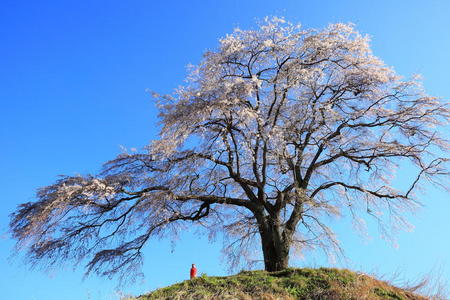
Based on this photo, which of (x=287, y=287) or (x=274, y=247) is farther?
(x=274, y=247)

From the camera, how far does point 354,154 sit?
11195mm

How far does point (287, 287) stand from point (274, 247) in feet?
7.02

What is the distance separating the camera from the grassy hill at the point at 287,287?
736 centimetres

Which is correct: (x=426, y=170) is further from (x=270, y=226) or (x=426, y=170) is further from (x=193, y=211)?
(x=193, y=211)

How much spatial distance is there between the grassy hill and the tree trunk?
903mm

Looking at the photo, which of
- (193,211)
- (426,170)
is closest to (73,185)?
(193,211)

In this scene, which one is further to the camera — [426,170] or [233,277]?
[426,170]

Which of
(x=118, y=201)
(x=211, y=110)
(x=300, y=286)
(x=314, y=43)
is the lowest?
(x=300, y=286)

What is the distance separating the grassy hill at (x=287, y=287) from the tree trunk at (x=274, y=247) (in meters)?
0.90

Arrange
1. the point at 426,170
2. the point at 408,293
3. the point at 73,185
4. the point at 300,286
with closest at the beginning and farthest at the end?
the point at 300,286, the point at 408,293, the point at 73,185, the point at 426,170

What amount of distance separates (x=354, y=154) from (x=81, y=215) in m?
7.07

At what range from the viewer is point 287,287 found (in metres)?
7.88

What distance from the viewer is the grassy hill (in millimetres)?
7359

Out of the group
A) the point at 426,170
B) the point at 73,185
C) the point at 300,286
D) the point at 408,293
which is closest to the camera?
the point at 300,286
